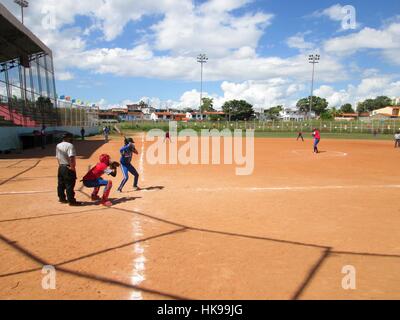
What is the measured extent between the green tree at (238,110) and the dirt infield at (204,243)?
380ft

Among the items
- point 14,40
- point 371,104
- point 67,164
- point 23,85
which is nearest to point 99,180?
point 67,164

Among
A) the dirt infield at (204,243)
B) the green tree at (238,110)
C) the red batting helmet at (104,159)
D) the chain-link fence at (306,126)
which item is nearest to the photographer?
the dirt infield at (204,243)

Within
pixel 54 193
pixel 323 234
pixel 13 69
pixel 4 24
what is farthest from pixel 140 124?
pixel 323 234

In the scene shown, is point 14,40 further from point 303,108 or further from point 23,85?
point 303,108

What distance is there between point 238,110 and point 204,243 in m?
123

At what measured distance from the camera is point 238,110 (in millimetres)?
126188

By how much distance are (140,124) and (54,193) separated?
63.4 metres

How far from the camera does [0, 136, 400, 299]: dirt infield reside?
409cm

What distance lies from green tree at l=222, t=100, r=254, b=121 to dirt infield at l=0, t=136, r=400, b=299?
116 meters

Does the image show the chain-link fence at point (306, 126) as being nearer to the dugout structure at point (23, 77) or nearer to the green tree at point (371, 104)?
the dugout structure at point (23, 77)

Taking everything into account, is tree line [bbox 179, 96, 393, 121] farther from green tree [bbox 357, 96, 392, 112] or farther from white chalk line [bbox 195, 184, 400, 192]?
white chalk line [bbox 195, 184, 400, 192]

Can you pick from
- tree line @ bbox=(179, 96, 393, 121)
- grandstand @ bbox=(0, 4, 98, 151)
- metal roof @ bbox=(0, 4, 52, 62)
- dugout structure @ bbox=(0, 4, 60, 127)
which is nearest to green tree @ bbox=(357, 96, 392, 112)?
tree line @ bbox=(179, 96, 393, 121)

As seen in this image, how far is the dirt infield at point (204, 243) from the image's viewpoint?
4090 millimetres

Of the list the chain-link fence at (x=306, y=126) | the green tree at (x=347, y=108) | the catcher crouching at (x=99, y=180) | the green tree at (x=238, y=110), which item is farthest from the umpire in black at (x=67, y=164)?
the green tree at (x=347, y=108)
